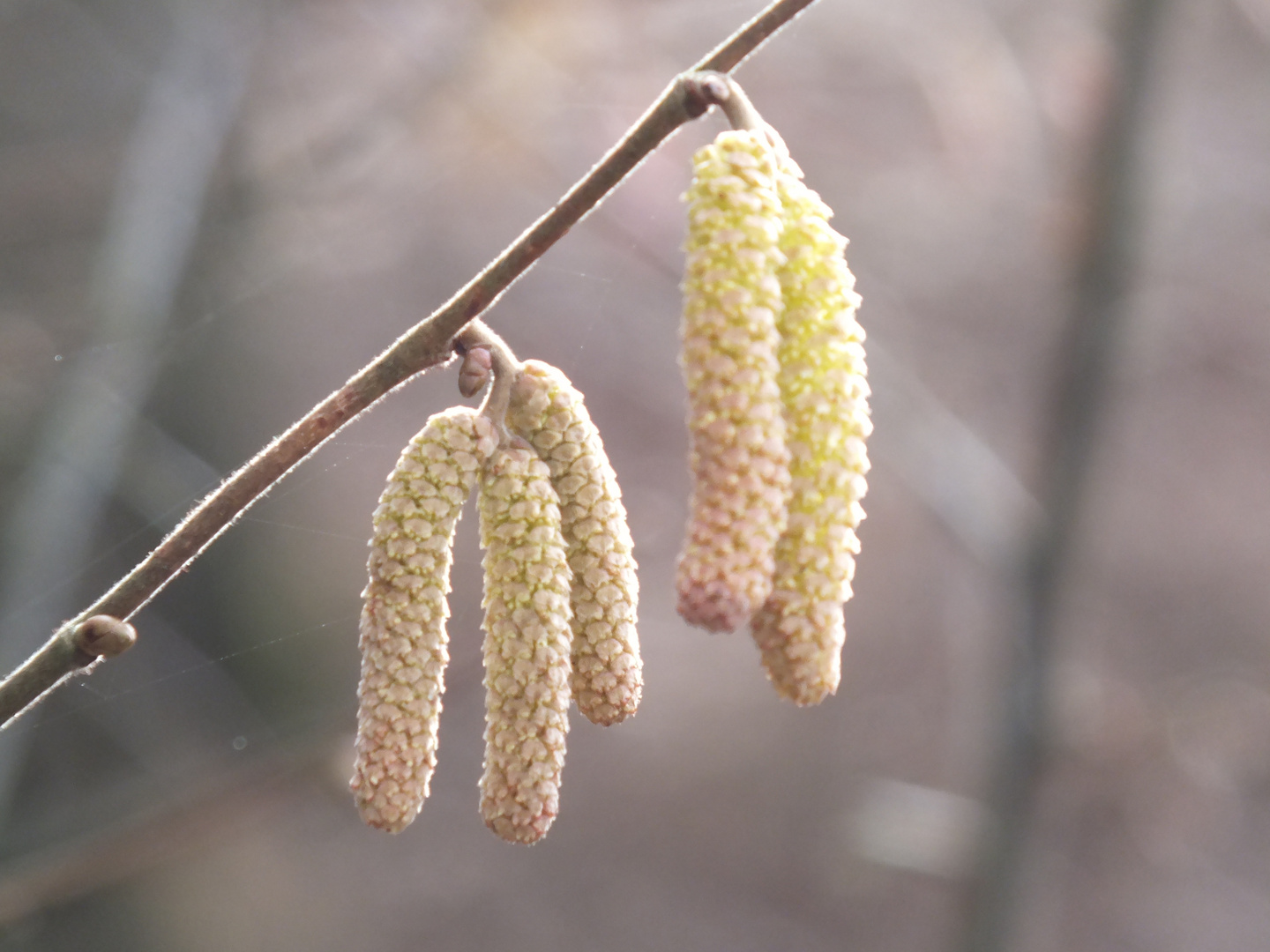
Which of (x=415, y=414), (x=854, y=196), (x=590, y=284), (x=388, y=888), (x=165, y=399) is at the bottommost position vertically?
(x=388, y=888)

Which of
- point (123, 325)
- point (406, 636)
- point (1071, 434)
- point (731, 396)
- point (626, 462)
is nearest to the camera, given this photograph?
point (731, 396)

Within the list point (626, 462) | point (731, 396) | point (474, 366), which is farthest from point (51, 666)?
point (626, 462)

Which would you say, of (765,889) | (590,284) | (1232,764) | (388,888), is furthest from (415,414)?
(1232,764)

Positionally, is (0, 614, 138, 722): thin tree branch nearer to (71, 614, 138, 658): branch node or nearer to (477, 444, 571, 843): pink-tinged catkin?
(71, 614, 138, 658): branch node

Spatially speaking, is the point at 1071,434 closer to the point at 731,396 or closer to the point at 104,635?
the point at 731,396

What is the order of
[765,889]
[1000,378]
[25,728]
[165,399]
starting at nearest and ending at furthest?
[25,728]
[165,399]
[765,889]
[1000,378]

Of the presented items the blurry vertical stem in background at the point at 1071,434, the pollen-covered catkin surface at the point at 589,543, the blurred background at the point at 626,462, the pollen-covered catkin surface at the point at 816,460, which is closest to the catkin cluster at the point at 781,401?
the pollen-covered catkin surface at the point at 816,460

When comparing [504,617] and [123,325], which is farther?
[123,325]

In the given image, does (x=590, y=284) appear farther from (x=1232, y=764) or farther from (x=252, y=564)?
(x=1232, y=764)
